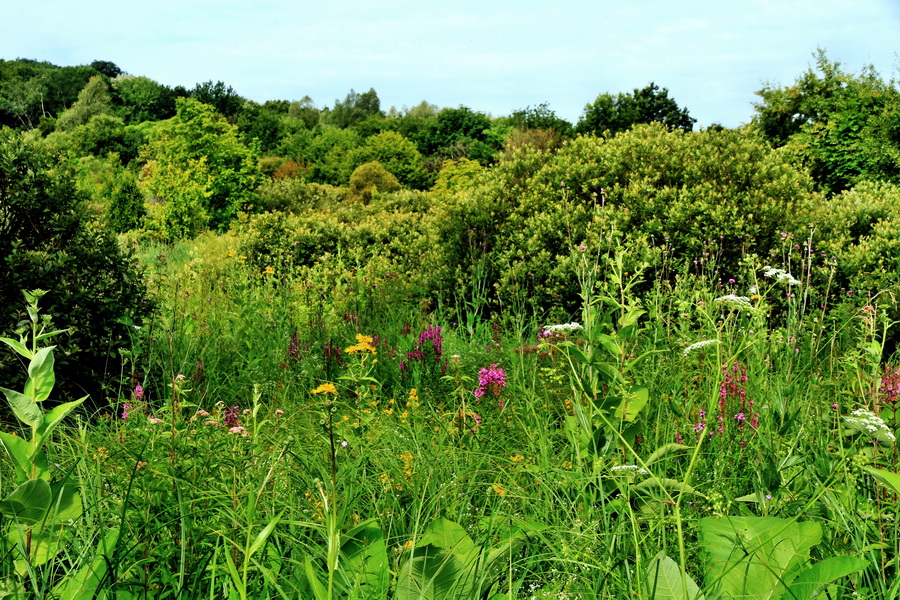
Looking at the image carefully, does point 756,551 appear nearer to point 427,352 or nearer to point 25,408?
point 25,408

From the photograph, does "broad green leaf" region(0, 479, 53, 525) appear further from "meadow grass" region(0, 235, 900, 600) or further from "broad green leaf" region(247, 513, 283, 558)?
"broad green leaf" region(247, 513, 283, 558)

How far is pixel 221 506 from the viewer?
215cm

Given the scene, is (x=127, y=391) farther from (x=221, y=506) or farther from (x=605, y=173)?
(x=605, y=173)

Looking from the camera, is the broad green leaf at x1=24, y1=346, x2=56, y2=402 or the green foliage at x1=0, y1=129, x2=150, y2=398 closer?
the broad green leaf at x1=24, y1=346, x2=56, y2=402

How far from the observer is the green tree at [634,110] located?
39375 mm

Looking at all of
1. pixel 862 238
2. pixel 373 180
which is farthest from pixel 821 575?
pixel 373 180

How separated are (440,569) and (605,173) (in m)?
5.66

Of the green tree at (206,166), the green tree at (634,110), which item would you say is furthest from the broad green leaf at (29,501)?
the green tree at (634,110)

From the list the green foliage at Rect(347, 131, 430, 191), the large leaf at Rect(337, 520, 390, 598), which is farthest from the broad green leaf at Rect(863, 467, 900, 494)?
the green foliage at Rect(347, 131, 430, 191)

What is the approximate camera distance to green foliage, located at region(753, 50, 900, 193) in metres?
17.2

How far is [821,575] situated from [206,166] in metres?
18.4

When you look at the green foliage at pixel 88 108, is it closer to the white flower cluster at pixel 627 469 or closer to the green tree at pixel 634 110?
the green tree at pixel 634 110

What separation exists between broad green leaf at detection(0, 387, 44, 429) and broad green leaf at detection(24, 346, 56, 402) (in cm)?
3

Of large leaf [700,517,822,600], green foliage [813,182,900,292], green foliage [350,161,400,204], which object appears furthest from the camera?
green foliage [350,161,400,204]
